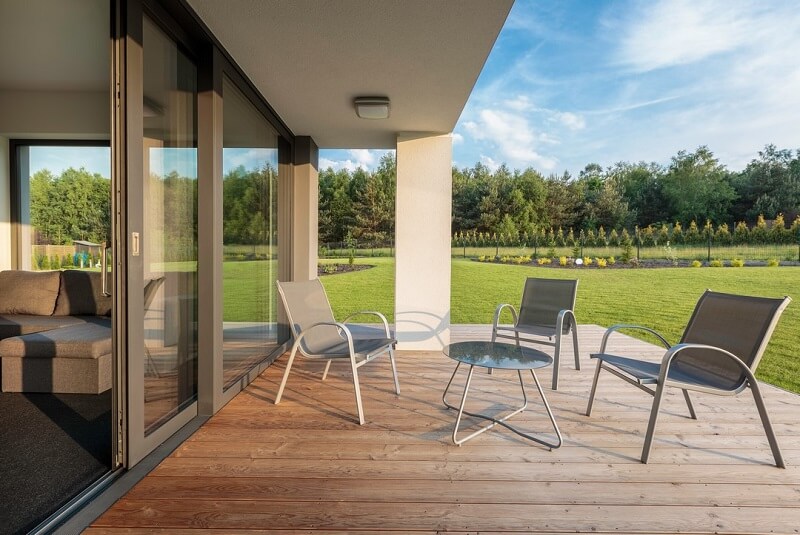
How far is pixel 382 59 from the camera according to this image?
2.95 meters

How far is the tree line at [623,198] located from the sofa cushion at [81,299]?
6.86m

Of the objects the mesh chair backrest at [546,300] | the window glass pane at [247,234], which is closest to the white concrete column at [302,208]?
the window glass pane at [247,234]

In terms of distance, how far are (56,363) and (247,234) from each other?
1.74m

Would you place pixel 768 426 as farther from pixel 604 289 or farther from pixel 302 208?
pixel 604 289

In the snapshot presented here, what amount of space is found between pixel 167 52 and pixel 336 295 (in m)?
7.74

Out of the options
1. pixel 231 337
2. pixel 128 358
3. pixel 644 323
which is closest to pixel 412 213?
pixel 231 337

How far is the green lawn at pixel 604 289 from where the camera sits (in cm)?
941

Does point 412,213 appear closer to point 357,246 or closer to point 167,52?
point 167,52

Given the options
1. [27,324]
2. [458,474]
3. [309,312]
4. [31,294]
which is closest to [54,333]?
[27,324]

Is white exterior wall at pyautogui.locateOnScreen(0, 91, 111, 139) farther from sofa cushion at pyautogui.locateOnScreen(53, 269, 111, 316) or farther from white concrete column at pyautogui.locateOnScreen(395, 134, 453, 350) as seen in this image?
white concrete column at pyautogui.locateOnScreen(395, 134, 453, 350)

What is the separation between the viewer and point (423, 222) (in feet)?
16.1

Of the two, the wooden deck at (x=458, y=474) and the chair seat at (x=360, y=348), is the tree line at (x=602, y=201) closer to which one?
the chair seat at (x=360, y=348)

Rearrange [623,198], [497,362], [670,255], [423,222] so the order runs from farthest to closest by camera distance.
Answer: [623,198] < [670,255] < [423,222] < [497,362]

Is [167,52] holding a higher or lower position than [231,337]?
higher
